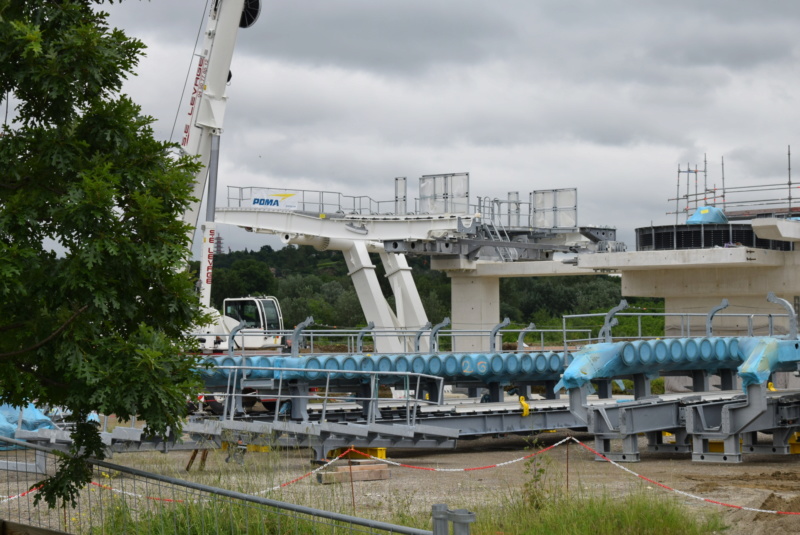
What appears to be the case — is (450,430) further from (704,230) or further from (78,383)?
(704,230)

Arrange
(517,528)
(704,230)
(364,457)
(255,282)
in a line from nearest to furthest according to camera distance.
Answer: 1. (517,528)
2. (364,457)
3. (704,230)
4. (255,282)

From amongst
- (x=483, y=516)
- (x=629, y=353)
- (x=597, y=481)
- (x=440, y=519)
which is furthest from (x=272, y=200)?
(x=440, y=519)

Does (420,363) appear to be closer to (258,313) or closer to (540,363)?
(540,363)

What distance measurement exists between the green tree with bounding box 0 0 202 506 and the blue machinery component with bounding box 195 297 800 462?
8.77m

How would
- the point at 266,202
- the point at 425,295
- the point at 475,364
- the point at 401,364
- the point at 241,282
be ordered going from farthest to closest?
the point at 241,282 → the point at 425,295 → the point at 266,202 → the point at 475,364 → the point at 401,364

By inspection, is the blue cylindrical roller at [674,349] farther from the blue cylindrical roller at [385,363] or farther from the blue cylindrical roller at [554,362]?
the blue cylindrical roller at [385,363]

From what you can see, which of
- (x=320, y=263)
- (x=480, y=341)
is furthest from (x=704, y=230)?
(x=320, y=263)

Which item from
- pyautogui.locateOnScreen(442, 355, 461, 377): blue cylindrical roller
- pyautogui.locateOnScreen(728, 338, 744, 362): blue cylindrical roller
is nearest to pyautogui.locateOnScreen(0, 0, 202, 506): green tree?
pyautogui.locateOnScreen(442, 355, 461, 377): blue cylindrical roller

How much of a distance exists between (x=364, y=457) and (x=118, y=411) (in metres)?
10.9

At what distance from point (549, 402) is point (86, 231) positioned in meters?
16.4

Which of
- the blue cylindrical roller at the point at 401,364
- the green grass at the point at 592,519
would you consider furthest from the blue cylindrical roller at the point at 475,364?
the green grass at the point at 592,519

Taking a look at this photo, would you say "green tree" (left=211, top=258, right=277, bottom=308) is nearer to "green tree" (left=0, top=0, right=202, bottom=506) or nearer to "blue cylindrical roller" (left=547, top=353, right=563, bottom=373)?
"blue cylindrical roller" (left=547, top=353, right=563, bottom=373)

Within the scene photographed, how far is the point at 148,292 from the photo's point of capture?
7.54 meters

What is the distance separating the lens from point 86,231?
6.99 meters
